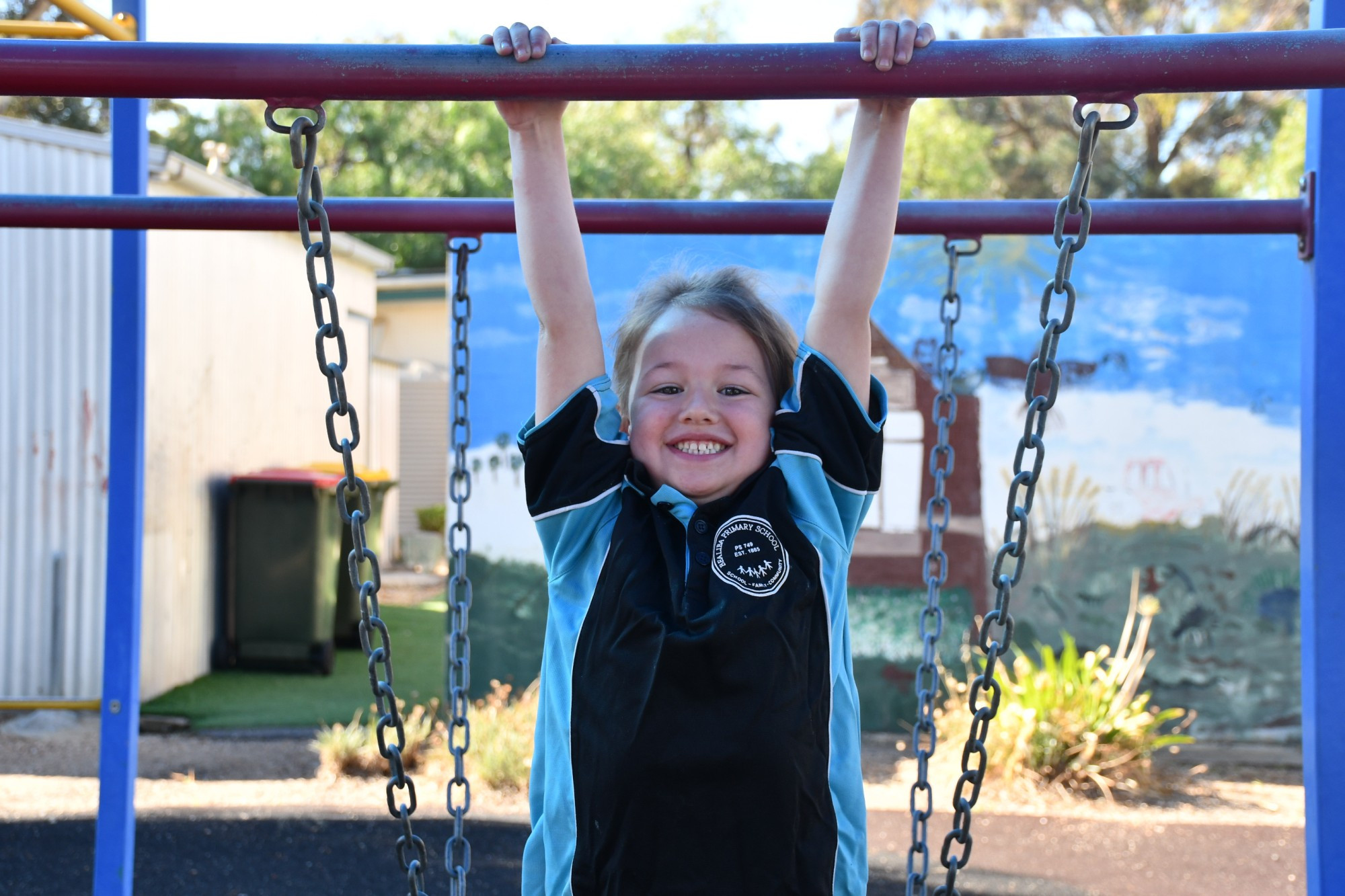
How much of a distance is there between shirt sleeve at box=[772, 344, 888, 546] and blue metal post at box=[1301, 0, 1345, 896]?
928mm

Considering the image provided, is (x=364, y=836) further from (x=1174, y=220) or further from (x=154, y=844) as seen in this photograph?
(x=1174, y=220)

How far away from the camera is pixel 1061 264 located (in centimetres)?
147

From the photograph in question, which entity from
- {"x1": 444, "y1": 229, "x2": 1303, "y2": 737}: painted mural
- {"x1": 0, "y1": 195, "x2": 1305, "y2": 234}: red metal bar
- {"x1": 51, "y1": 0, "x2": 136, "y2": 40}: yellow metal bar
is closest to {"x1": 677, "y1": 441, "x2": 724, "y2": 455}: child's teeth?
{"x1": 0, "y1": 195, "x2": 1305, "y2": 234}: red metal bar

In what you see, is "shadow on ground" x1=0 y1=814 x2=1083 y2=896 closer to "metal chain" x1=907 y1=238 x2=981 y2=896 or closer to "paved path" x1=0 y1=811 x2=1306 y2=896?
"paved path" x1=0 y1=811 x2=1306 y2=896

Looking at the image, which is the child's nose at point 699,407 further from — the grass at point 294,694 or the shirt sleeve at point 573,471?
the grass at point 294,694

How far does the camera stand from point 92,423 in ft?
21.3

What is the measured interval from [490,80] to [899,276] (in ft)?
16.0

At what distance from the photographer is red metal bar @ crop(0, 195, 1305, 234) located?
235cm

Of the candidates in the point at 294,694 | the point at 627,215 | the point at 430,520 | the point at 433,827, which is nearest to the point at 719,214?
the point at 627,215

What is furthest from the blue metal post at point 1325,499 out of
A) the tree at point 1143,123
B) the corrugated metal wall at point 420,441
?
the tree at point 1143,123

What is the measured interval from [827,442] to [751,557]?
0.80ft

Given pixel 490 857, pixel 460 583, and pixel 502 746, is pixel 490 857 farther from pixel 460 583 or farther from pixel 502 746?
pixel 460 583

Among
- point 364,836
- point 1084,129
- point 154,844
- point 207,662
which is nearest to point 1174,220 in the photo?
point 1084,129

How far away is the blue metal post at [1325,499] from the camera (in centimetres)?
212
